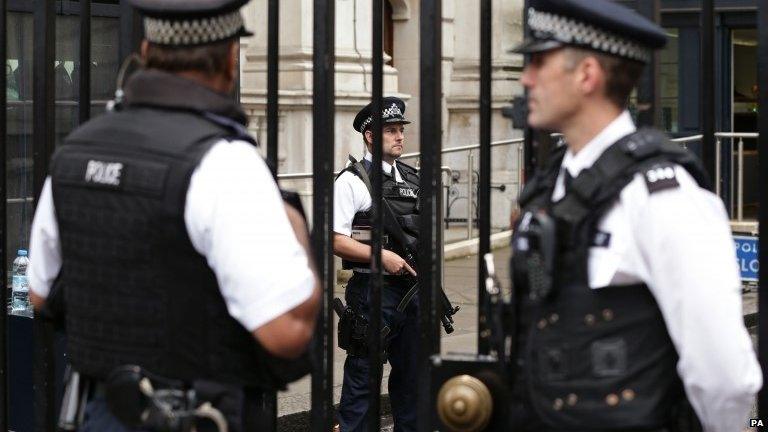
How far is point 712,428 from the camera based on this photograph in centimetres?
283

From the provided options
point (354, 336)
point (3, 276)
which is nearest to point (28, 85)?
point (354, 336)

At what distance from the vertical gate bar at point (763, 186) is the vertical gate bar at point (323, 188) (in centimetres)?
115

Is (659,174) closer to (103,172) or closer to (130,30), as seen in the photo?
(103,172)

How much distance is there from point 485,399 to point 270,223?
0.81 metres

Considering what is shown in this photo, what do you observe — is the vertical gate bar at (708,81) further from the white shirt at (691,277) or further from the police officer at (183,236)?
the police officer at (183,236)

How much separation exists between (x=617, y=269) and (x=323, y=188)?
1234mm

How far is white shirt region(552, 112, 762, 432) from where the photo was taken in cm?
268

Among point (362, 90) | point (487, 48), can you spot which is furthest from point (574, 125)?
point (362, 90)

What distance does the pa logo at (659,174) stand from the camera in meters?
2.76

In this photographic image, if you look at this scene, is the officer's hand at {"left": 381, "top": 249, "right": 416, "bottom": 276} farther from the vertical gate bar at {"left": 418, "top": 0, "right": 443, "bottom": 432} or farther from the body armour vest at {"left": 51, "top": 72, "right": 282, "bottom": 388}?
the body armour vest at {"left": 51, "top": 72, "right": 282, "bottom": 388}

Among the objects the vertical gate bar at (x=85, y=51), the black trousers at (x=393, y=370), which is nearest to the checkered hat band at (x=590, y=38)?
the vertical gate bar at (x=85, y=51)

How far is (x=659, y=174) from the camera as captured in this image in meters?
2.76

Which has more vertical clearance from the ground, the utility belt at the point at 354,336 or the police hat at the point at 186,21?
the police hat at the point at 186,21

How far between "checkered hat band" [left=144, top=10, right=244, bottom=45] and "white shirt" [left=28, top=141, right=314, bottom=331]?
10.1 inches
